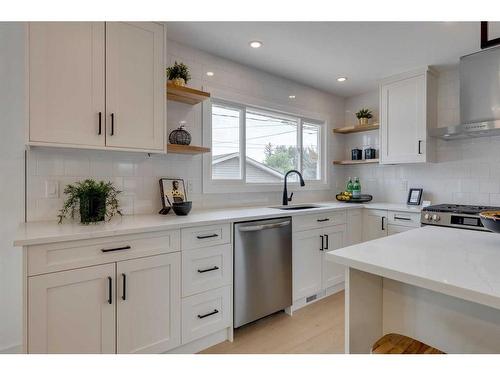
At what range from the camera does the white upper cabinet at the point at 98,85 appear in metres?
1.69

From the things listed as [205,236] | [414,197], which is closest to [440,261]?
[205,236]

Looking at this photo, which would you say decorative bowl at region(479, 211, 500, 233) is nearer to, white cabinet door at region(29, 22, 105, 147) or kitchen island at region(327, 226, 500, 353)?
kitchen island at region(327, 226, 500, 353)

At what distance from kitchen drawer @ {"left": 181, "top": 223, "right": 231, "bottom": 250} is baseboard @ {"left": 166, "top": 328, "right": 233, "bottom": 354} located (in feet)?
2.22

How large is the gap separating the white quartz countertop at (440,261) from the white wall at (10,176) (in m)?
2.00

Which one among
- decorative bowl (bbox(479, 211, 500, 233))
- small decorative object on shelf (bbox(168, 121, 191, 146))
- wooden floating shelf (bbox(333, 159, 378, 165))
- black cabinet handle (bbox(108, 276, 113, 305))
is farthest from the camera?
wooden floating shelf (bbox(333, 159, 378, 165))

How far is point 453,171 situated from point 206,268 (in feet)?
9.59

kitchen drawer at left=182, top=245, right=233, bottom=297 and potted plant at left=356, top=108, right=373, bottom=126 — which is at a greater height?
potted plant at left=356, top=108, right=373, bottom=126

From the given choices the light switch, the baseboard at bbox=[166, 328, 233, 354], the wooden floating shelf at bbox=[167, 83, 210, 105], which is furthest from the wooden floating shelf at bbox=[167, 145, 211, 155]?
the baseboard at bbox=[166, 328, 233, 354]

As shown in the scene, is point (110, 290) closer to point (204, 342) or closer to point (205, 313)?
point (205, 313)

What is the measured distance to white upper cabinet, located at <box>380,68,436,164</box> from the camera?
10.2 feet

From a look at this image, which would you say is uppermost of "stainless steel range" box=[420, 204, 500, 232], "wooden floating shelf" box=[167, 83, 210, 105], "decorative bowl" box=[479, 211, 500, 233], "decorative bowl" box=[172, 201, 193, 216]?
"wooden floating shelf" box=[167, 83, 210, 105]

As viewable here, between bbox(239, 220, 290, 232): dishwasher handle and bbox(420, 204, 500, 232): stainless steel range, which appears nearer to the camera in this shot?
bbox(239, 220, 290, 232): dishwasher handle

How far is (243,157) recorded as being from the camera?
3.08 m

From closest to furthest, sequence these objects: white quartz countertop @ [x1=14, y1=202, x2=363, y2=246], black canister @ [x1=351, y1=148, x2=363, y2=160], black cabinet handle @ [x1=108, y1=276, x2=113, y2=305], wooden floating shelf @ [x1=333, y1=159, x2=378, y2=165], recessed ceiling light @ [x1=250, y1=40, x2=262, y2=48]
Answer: white quartz countertop @ [x1=14, y1=202, x2=363, y2=246]
black cabinet handle @ [x1=108, y1=276, x2=113, y2=305]
recessed ceiling light @ [x1=250, y1=40, x2=262, y2=48]
wooden floating shelf @ [x1=333, y1=159, x2=378, y2=165]
black canister @ [x1=351, y1=148, x2=363, y2=160]
